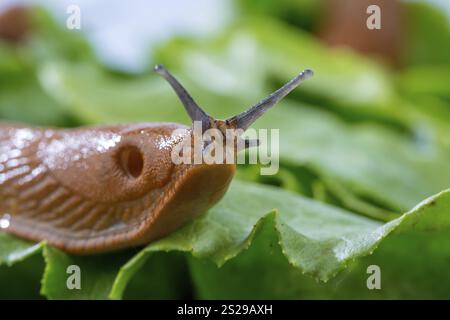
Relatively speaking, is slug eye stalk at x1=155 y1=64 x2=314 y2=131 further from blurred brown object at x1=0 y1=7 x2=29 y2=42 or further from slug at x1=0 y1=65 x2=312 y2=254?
blurred brown object at x1=0 y1=7 x2=29 y2=42

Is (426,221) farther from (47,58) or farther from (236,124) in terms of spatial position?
(47,58)

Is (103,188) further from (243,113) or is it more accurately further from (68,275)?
(243,113)

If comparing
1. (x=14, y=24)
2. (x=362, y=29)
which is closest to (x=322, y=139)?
(x=362, y=29)

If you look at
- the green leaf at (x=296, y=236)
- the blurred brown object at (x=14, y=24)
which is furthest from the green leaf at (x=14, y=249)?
the blurred brown object at (x=14, y=24)

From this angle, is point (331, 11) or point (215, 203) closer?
point (215, 203)

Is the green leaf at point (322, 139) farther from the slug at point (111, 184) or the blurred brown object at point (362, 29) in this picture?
the blurred brown object at point (362, 29)
